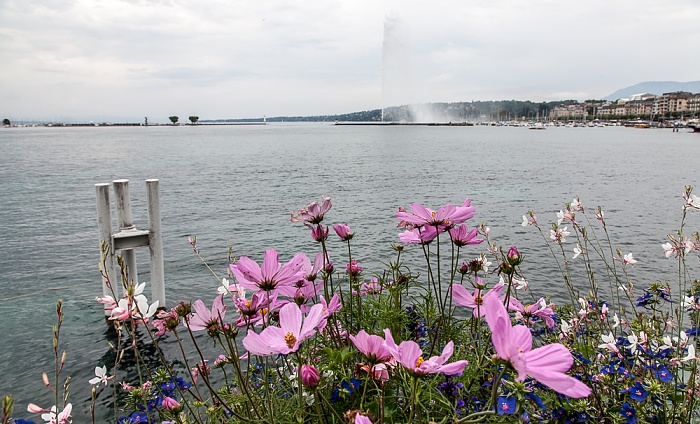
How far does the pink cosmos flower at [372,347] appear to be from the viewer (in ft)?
4.46

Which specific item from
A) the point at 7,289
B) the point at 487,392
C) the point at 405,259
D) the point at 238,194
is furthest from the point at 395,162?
the point at 487,392

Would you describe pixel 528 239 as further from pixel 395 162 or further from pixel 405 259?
pixel 395 162

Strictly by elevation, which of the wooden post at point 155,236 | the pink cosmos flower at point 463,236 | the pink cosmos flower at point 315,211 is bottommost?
the wooden post at point 155,236

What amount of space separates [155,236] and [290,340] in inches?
284

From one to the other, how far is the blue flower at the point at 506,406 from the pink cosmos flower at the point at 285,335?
2.36 ft

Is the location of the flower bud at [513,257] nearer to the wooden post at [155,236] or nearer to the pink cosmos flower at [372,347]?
the pink cosmos flower at [372,347]

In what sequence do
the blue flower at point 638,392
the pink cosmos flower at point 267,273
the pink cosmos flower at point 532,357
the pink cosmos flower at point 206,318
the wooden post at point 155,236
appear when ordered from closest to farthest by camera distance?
the pink cosmos flower at point 532,357 < the pink cosmos flower at point 267,273 < the pink cosmos flower at point 206,318 < the blue flower at point 638,392 < the wooden post at point 155,236

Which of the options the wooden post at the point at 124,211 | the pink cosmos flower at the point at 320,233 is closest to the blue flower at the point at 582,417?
the pink cosmos flower at the point at 320,233

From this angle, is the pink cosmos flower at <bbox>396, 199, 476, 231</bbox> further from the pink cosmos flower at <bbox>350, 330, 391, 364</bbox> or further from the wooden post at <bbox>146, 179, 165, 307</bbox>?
the wooden post at <bbox>146, 179, 165, 307</bbox>

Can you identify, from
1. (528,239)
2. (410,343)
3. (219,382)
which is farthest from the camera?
(528,239)

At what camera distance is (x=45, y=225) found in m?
16.5

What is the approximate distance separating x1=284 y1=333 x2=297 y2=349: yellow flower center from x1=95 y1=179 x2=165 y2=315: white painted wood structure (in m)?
6.93

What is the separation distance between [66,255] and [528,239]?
1266cm

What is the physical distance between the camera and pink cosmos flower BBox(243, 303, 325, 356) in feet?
4.20
